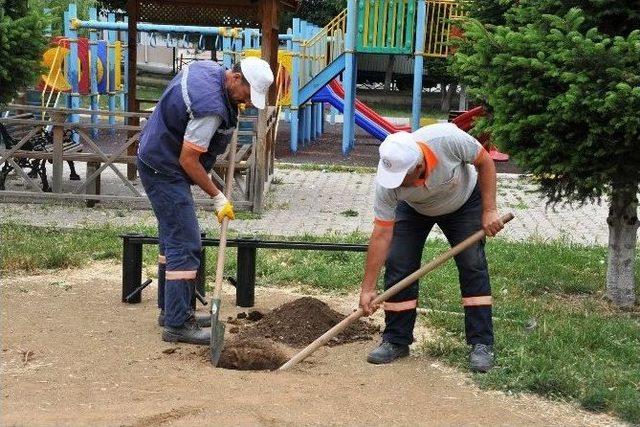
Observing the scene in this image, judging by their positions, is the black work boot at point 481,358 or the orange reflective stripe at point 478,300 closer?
the black work boot at point 481,358

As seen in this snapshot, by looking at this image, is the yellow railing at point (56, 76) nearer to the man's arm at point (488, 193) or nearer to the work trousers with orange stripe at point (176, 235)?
the work trousers with orange stripe at point (176, 235)

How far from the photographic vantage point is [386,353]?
5.56 m

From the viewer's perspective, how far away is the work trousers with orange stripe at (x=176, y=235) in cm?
575

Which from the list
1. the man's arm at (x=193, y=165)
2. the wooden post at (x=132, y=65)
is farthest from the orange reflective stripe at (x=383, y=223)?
the wooden post at (x=132, y=65)

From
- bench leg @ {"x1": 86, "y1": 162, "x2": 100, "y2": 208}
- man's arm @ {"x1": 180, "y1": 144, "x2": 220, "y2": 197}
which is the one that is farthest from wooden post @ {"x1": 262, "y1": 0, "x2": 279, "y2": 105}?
man's arm @ {"x1": 180, "y1": 144, "x2": 220, "y2": 197}

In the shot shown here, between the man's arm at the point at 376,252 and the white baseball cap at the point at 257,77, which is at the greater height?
the white baseball cap at the point at 257,77

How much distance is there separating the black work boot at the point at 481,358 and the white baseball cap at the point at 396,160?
1.26 meters

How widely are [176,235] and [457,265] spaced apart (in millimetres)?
1760

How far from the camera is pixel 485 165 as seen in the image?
5270mm

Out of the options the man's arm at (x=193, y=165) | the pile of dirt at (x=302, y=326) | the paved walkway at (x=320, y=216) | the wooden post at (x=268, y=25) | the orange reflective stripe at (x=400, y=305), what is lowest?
the paved walkway at (x=320, y=216)

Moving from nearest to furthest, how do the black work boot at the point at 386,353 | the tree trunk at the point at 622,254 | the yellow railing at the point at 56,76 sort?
the black work boot at the point at 386,353 < the tree trunk at the point at 622,254 < the yellow railing at the point at 56,76

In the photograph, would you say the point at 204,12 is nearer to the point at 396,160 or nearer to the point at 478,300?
the point at 478,300

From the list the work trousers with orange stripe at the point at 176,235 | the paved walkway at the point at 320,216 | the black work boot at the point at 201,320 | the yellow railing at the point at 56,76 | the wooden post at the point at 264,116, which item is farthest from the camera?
the yellow railing at the point at 56,76

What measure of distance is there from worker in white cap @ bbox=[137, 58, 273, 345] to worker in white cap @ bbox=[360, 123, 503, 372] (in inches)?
42.5
